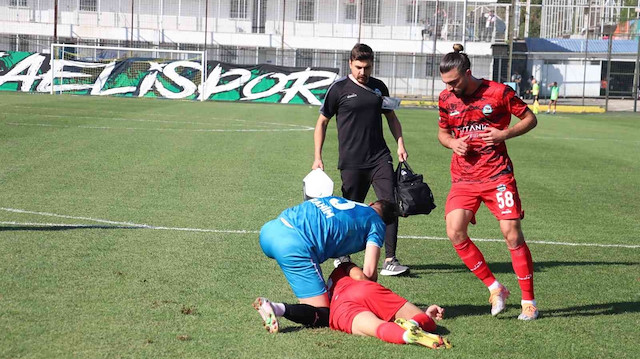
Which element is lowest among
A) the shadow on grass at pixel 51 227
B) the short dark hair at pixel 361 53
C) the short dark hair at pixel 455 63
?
the shadow on grass at pixel 51 227

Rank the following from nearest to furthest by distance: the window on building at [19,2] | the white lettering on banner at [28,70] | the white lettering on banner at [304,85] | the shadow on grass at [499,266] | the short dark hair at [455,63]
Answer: the short dark hair at [455,63]
the shadow on grass at [499,266]
the white lettering on banner at [28,70]
the white lettering on banner at [304,85]
the window on building at [19,2]

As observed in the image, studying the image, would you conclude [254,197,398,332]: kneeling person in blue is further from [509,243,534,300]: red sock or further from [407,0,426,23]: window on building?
[407,0,426,23]: window on building

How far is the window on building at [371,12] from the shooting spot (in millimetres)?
60581

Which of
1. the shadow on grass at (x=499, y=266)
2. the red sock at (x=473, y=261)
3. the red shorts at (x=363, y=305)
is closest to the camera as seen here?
the red shorts at (x=363, y=305)

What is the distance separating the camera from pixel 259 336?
5.76 meters

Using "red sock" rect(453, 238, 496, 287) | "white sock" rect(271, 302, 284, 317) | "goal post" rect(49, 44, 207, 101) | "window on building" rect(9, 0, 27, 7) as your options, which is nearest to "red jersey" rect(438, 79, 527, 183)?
"red sock" rect(453, 238, 496, 287)

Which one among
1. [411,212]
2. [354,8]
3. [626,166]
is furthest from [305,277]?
[354,8]

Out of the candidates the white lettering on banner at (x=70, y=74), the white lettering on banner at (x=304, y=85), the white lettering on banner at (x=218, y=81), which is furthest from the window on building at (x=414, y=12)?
the white lettering on banner at (x=70, y=74)

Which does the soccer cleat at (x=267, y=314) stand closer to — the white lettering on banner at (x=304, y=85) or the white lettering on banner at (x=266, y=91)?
the white lettering on banner at (x=266, y=91)

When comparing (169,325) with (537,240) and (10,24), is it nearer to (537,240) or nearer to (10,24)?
(537,240)

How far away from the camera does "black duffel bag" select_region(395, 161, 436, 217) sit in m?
7.18

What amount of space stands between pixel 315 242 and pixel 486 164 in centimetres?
170

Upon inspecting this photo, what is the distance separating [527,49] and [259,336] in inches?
2619

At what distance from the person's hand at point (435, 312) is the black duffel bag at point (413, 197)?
1.20 metres
